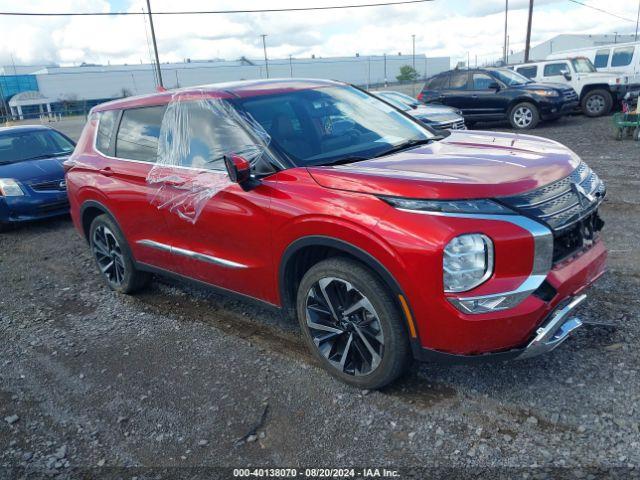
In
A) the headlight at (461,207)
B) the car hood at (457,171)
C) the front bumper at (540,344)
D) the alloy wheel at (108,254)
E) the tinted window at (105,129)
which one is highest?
the tinted window at (105,129)

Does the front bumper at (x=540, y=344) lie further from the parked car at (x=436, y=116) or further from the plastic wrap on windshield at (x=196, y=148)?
the parked car at (x=436, y=116)

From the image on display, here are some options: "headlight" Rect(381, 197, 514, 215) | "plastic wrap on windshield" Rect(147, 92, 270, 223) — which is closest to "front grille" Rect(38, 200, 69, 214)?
"plastic wrap on windshield" Rect(147, 92, 270, 223)

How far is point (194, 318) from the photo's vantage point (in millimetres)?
4414

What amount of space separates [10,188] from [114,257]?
359 cm

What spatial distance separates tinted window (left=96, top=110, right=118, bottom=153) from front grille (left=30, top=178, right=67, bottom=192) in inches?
126

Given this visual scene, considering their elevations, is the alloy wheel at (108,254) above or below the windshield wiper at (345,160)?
below

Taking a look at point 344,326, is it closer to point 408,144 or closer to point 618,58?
point 408,144

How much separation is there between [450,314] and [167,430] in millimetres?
1704

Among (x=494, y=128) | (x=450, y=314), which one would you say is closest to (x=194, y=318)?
(x=450, y=314)

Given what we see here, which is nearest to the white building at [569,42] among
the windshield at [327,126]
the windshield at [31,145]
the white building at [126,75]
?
the white building at [126,75]

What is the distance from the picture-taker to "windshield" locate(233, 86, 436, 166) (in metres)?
3.41

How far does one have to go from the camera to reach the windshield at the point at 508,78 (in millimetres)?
14516

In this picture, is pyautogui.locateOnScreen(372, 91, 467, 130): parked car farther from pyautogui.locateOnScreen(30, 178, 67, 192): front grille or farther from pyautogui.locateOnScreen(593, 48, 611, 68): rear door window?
pyautogui.locateOnScreen(593, 48, 611, 68): rear door window

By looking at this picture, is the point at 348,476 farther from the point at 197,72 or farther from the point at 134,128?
the point at 197,72
